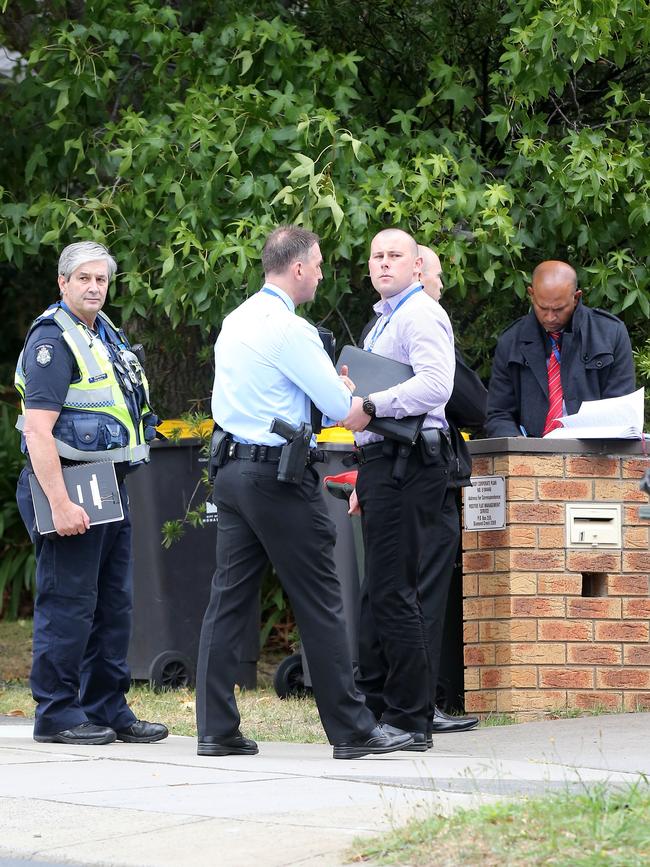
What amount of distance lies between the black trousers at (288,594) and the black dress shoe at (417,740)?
30 centimetres

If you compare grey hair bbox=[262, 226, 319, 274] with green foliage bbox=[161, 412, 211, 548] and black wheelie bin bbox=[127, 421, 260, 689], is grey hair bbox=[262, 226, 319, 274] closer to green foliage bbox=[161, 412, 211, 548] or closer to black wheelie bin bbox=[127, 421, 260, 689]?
green foliage bbox=[161, 412, 211, 548]

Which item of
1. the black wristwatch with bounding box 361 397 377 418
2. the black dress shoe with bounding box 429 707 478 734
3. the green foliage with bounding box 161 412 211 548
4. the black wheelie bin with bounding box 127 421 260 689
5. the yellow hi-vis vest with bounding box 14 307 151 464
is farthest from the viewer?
the black wheelie bin with bounding box 127 421 260 689

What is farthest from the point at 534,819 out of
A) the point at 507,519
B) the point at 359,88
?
the point at 359,88

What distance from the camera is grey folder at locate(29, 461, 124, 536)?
6.19 m

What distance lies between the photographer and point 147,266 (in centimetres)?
876

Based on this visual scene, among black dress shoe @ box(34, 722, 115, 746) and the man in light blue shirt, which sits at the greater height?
the man in light blue shirt

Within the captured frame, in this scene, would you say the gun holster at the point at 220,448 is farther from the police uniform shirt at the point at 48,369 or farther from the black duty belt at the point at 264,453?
the police uniform shirt at the point at 48,369

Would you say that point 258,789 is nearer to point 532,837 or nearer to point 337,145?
point 532,837

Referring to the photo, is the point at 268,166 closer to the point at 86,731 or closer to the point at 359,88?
the point at 359,88

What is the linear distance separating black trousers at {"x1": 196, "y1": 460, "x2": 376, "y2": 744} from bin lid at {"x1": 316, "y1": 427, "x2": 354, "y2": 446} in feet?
7.01

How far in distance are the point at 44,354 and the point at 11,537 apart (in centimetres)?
618

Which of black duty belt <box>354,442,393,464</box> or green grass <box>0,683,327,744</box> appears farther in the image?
green grass <box>0,683,327,744</box>

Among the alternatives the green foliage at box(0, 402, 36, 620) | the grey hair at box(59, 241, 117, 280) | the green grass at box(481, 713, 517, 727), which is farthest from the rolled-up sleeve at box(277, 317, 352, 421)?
the green foliage at box(0, 402, 36, 620)

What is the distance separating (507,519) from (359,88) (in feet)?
10.4
